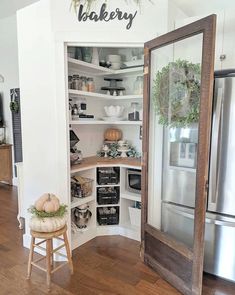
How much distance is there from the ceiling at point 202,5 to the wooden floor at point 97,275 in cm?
276

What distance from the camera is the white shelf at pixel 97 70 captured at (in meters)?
2.83

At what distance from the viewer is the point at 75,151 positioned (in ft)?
9.82

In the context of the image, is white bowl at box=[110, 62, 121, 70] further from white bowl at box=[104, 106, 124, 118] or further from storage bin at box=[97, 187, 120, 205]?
storage bin at box=[97, 187, 120, 205]

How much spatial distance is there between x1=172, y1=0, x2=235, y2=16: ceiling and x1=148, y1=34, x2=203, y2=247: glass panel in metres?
0.96

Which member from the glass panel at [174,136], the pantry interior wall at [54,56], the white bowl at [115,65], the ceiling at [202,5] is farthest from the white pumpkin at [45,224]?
the ceiling at [202,5]

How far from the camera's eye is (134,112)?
3.26 m

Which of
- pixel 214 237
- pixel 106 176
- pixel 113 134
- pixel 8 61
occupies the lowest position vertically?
pixel 214 237

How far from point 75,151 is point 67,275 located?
132 cm

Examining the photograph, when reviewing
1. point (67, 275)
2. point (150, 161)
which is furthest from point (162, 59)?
point (67, 275)

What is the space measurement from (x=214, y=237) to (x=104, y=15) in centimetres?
225

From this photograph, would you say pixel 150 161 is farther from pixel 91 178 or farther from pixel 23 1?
pixel 23 1

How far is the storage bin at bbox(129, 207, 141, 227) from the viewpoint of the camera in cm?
303

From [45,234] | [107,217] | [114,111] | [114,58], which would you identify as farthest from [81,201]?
[114,58]

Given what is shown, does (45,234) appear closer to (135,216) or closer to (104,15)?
(135,216)
